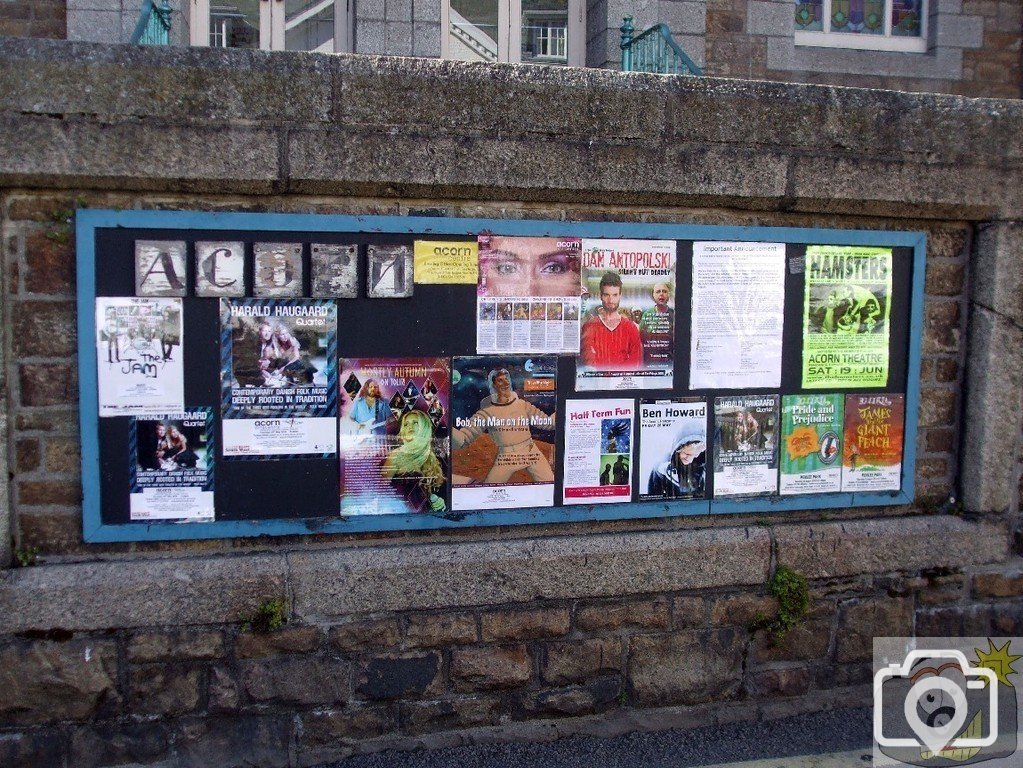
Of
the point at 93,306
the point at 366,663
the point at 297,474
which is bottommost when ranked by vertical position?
the point at 366,663

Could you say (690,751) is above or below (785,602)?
below

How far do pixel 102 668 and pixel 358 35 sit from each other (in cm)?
610

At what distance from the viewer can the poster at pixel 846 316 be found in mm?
4023

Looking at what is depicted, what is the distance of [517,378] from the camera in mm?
3713

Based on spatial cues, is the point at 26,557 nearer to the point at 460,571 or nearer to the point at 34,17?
the point at 460,571

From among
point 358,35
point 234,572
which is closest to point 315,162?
point 234,572

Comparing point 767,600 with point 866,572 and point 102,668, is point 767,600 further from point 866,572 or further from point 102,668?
point 102,668

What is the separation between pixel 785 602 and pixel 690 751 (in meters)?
0.77

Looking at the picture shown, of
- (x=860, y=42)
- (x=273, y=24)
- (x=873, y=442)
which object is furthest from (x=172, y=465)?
(x=860, y=42)

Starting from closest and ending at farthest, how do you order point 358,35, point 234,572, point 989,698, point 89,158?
point 89,158, point 234,572, point 989,698, point 358,35

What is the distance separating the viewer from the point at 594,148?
142 inches

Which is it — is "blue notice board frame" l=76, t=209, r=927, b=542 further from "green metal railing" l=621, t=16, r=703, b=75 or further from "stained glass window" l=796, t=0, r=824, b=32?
"stained glass window" l=796, t=0, r=824, b=32

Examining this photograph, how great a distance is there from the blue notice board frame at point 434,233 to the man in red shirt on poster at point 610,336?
17 centimetres

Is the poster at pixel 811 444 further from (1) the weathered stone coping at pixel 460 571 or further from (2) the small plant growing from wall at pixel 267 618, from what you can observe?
(2) the small plant growing from wall at pixel 267 618
